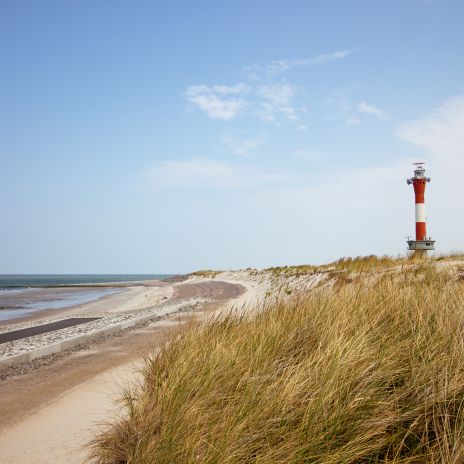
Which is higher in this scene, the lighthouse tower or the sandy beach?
the lighthouse tower

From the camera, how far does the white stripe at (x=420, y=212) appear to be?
28694 mm

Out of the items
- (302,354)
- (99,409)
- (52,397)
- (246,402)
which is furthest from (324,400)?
(52,397)

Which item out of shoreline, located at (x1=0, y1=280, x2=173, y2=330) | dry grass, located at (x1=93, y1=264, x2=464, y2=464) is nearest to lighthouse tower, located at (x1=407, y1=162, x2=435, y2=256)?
shoreline, located at (x1=0, y1=280, x2=173, y2=330)

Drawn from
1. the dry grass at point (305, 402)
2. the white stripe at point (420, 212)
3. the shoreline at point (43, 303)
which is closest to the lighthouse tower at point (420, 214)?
the white stripe at point (420, 212)

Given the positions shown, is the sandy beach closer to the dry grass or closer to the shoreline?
the dry grass

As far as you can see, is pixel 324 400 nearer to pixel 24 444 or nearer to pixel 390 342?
pixel 390 342

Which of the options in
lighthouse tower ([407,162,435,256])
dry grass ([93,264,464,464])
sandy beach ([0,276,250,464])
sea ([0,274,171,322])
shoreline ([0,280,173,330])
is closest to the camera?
dry grass ([93,264,464,464])

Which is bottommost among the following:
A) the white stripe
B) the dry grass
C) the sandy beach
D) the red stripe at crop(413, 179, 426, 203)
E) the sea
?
the sea

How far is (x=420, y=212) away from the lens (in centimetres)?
2905

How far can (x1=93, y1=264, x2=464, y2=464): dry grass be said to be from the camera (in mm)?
2799

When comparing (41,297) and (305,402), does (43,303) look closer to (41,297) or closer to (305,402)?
(41,297)

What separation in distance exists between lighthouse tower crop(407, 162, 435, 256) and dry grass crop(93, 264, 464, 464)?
2535 cm

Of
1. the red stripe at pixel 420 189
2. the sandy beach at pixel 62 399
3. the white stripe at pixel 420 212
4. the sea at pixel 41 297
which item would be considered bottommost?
the sea at pixel 41 297

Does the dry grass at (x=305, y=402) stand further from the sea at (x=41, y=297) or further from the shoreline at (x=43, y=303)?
the sea at (x=41, y=297)
